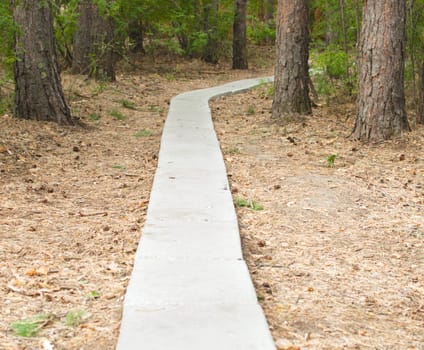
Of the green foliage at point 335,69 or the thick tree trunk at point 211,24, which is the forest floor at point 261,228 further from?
the thick tree trunk at point 211,24

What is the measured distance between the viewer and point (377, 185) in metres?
7.27

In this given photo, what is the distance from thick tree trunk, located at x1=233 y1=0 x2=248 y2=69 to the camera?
74.8ft

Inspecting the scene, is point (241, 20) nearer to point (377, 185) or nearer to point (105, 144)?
point (105, 144)

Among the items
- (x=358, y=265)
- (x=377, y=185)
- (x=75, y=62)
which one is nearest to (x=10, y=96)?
(x=75, y=62)

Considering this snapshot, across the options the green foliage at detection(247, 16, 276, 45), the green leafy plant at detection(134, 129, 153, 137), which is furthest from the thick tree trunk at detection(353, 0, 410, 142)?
the green foliage at detection(247, 16, 276, 45)

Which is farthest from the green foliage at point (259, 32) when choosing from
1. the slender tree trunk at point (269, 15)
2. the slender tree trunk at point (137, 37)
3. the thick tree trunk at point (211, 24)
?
the slender tree trunk at point (137, 37)

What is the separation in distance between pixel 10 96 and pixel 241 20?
12603 millimetres

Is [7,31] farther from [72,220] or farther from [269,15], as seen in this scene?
[269,15]

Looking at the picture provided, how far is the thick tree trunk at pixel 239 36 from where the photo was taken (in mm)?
22812

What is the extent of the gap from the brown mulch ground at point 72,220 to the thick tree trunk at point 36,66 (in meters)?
0.28

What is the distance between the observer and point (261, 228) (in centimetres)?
575

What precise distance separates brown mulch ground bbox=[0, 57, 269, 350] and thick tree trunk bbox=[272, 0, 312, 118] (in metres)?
2.11

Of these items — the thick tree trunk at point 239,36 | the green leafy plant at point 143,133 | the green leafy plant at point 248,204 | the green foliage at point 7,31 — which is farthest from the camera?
the thick tree trunk at point 239,36

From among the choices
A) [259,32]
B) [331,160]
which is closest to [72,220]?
[331,160]
